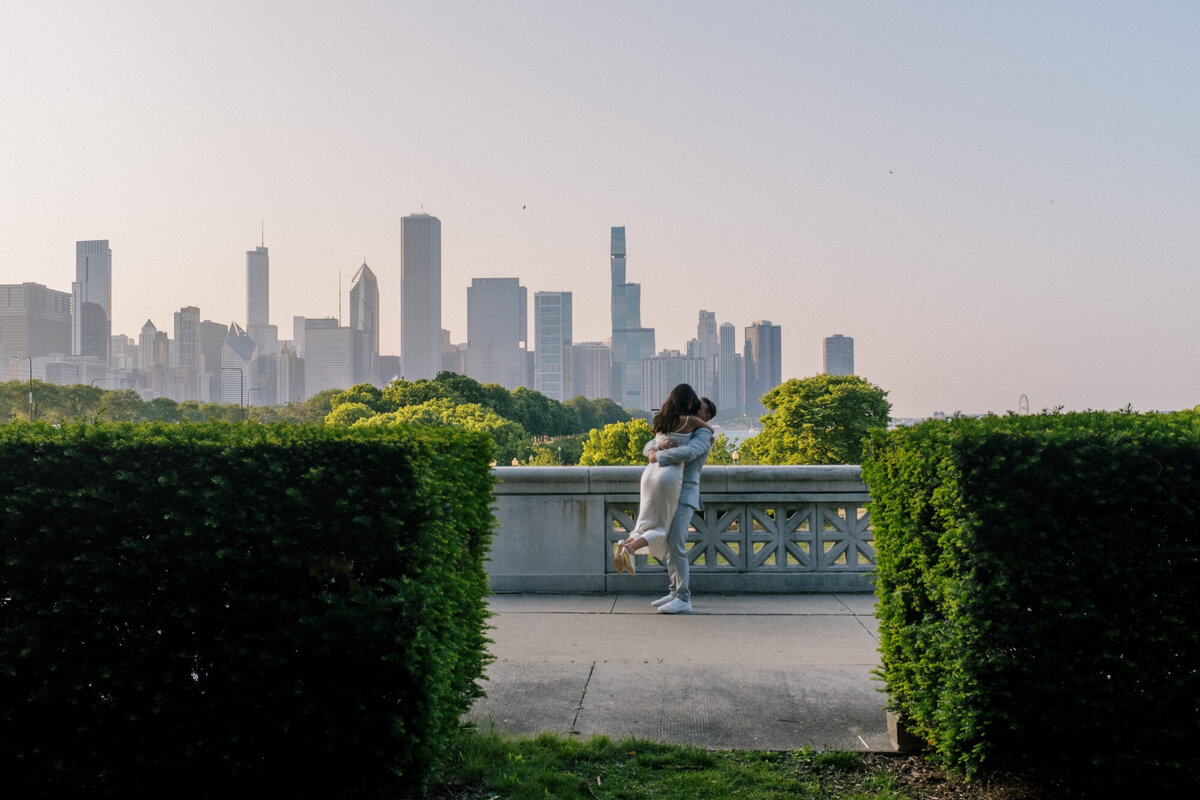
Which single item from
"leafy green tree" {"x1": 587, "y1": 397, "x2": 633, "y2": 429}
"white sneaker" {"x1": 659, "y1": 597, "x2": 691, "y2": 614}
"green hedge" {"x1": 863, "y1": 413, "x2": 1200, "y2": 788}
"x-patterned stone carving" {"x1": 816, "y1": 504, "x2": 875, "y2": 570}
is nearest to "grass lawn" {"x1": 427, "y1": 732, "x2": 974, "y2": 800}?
"green hedge" {"x1": 863, "y1": 413, "x2": 1200, "y2": 788}

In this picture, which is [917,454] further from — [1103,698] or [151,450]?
[151,450]

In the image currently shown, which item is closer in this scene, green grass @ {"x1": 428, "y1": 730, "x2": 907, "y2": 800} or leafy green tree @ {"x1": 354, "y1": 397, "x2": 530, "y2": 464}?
green grass @ {"x1": 428, "y1": 730, "x2": 907, "y2": 800}

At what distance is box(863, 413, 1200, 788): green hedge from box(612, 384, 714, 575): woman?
4151mm

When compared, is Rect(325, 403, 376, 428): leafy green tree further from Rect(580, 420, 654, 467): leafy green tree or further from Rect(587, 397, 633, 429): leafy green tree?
Rect(587, 397, 633, 429): leafy green tree

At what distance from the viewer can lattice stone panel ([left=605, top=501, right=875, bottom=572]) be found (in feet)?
27.7

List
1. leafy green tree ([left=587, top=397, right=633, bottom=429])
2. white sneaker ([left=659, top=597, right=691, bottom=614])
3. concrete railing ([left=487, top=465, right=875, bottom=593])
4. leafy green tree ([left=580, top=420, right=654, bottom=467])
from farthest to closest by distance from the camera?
leafy green tree ([left=587, top=397, right=633, bottom=429]) < leafy green tree ([left=580, top=420, right=654, bottom=467]) < concrete railing ([left=487, top=465, right=875, bottom=593]) < white sneaker ([left=659, top=597, right=691, bottom=614])

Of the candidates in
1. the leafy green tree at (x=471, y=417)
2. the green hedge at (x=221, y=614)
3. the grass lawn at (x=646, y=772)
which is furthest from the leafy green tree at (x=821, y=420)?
the green hedge at (x=221, y=614)

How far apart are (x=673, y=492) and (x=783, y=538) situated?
1.51 metres

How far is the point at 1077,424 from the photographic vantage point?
12.9 ft

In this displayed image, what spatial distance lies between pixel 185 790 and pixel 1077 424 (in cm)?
425

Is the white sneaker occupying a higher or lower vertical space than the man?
lower

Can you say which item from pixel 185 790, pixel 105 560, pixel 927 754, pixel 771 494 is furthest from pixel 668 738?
pixel 771 494

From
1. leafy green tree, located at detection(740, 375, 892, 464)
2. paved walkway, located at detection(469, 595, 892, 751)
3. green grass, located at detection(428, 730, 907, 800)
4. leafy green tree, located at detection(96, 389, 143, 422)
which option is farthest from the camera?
leafy green tree, located at detection(96, 389, 143, 422)

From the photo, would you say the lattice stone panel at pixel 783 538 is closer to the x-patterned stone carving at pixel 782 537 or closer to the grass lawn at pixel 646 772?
the x-patterned stone carving at pixel 782 537
